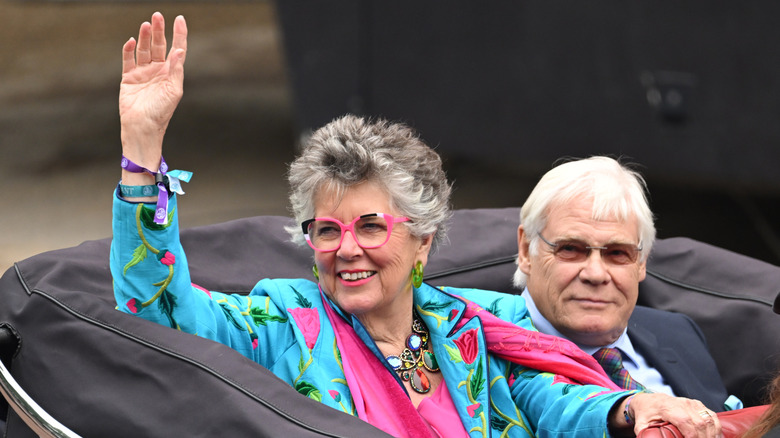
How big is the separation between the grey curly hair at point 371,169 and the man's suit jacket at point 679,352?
0.68m

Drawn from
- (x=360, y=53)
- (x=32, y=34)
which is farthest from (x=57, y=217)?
(x=32, y=34)

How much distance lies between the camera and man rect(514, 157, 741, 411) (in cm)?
231

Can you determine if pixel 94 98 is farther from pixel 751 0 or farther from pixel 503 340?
pixel 503 340

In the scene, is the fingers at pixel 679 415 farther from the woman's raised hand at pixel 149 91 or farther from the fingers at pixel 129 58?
the fingers at pixel 129 58

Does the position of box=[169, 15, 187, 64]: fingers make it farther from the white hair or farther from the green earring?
the white hair

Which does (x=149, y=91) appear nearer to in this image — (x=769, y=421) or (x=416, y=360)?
(x=416, y=360)

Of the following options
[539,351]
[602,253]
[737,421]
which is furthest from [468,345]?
[737,421]

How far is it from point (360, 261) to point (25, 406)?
28.7 inches

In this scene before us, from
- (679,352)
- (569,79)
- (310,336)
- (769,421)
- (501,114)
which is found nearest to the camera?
(769,421)

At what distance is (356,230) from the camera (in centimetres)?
207

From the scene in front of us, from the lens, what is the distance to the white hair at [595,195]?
2.32m

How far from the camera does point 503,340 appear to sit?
7.25 ft

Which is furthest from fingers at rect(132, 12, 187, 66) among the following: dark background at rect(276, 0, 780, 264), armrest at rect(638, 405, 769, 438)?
dark background at rect(276, 0, 780, 264)

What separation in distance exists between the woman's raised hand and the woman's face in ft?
1.26
